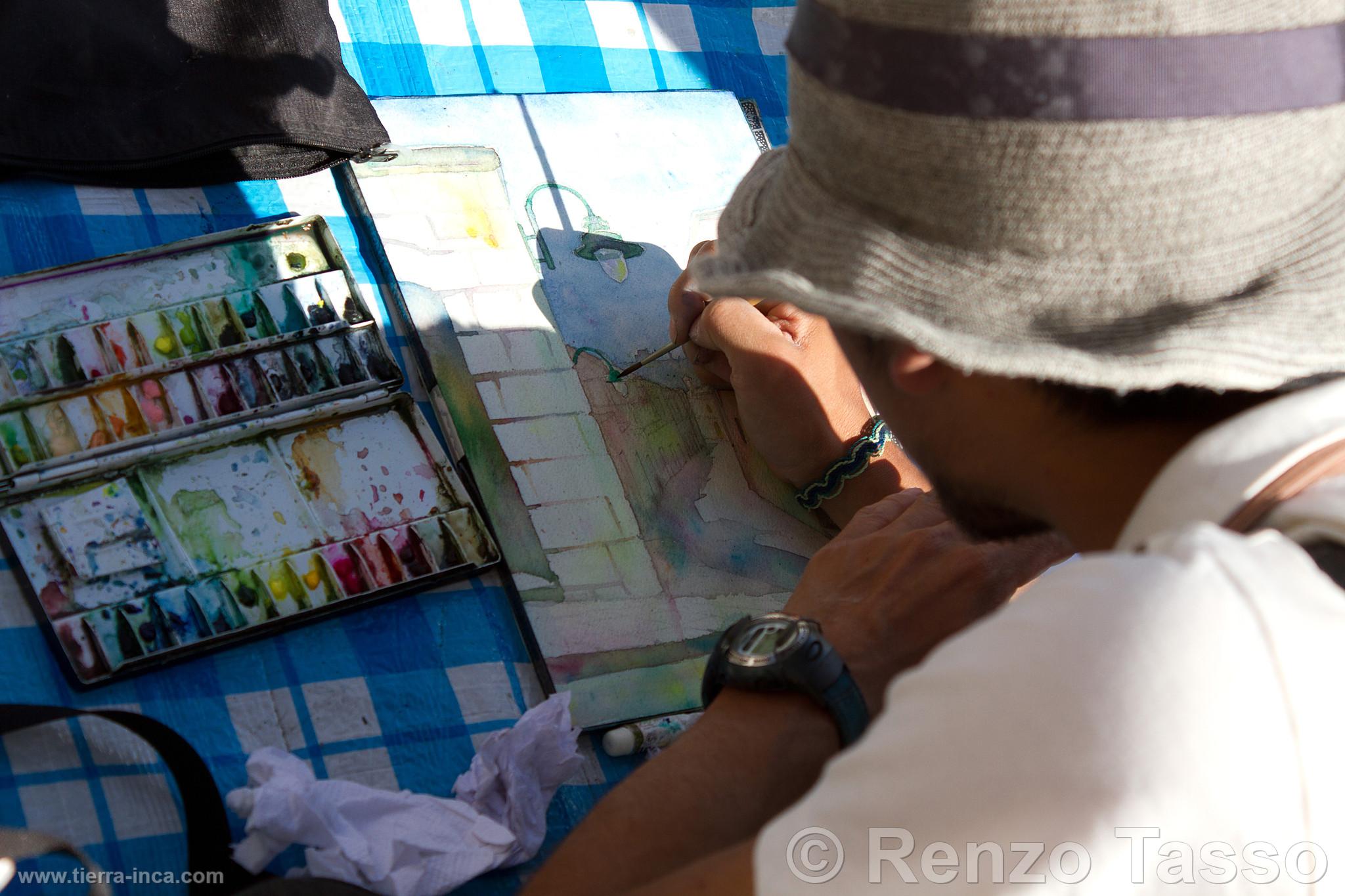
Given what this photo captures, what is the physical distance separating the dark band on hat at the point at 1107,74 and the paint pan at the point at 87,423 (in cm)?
84

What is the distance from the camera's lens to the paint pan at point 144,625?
98 cm

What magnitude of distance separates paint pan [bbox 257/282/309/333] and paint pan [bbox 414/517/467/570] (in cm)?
26

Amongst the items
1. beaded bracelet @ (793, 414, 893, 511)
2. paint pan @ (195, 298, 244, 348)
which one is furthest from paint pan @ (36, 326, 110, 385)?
beaded bracelet @ (793, 414, 893, 511)

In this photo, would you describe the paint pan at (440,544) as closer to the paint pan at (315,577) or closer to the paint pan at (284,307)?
the paint pan at (315,577)

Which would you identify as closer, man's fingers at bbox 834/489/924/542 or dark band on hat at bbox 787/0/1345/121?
dark band on hat at bbox 787/0/1345/121

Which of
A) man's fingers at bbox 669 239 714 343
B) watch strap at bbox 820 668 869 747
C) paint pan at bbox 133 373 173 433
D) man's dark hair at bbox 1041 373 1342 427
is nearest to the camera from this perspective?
man's dark hair at bbox 1041 373 1342 427

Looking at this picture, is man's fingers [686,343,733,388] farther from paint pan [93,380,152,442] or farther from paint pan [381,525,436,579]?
paint pan [93,380,152,442]

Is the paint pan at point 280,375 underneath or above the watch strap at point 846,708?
above

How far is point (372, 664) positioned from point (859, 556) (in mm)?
506

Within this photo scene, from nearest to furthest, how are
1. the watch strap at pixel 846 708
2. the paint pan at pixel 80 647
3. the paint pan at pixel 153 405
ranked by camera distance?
the watch strap at pixel 846 708, the paint pan at pixel 80 647, the paint pan at pixel 153 405

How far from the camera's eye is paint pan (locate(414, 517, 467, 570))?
43.4 inches

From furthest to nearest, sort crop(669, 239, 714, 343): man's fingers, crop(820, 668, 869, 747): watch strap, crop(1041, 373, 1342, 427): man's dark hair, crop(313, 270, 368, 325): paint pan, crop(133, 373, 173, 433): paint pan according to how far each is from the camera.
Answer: crop(669, 239, 714, 343): man's fingers, crop(313, 270, 368, 325): paint pan, crop(133, 373, 173, 433): paint pan, crop(820, 668, 869, 747): watch strap, crop(1041, 373, 1342, 427): man's dark hair

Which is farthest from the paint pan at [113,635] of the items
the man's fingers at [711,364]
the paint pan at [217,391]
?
the man's fingers at [711,364]

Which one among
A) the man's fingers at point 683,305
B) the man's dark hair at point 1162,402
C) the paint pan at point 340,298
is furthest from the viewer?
the man's fingers at point 683,305
